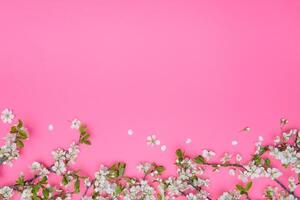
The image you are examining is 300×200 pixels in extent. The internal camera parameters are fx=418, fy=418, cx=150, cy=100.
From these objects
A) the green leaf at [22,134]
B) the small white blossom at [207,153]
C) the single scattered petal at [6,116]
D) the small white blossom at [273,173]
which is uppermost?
the single scattered petal at [6,116]

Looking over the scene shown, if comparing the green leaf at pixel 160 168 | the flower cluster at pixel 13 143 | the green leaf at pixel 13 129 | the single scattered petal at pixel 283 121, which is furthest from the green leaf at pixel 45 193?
the single scattered petal at pixel 283 121

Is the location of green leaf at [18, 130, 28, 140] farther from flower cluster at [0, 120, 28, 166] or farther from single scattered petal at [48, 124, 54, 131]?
single scattered petal at [48, 124, 54, 131]

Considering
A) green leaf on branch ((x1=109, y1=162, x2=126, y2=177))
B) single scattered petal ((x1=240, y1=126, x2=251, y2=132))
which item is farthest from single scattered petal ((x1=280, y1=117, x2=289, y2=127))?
green leaf on branch ((x1=109, y1=162, x2=126, y2=177))

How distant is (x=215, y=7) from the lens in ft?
8.17

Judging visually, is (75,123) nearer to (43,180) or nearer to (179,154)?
(43,180)

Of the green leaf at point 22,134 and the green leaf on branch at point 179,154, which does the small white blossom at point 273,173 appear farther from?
the green leaf at point 22,134

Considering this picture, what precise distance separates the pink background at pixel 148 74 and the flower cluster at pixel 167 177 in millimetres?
55

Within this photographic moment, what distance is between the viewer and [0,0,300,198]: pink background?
2445mm

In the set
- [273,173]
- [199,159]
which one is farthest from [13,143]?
[273,173]

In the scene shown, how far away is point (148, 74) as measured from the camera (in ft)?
8.20

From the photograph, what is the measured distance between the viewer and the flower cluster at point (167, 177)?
2.47 meters

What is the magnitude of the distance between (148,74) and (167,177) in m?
0.64

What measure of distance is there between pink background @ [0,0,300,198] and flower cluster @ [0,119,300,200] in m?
0.05

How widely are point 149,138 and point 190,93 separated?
14.4 inches
